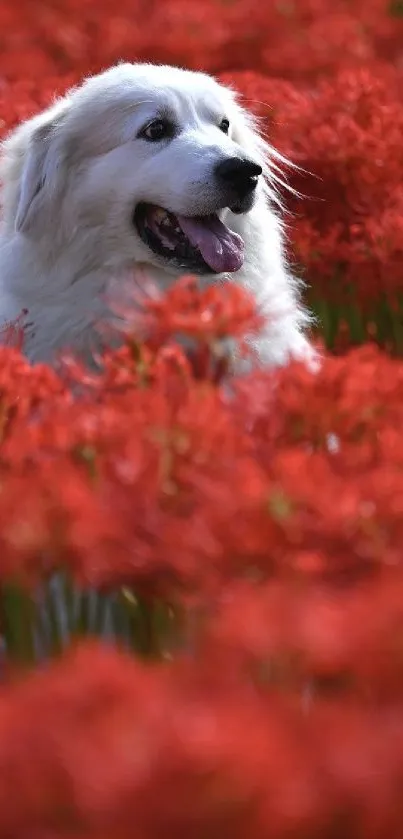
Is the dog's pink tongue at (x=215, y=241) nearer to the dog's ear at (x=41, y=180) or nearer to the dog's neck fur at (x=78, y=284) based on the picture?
the dog's neck fur at (x=78, y=284)

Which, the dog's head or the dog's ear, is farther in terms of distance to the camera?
the dog's ear

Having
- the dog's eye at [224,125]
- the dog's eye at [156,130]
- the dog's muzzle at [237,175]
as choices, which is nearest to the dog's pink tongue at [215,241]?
the dog's muzzle at [237,175]

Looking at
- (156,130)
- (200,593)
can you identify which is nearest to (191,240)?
(156,130)

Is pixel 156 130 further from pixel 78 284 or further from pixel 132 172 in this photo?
pixel 78 284

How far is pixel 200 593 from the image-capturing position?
155 centimetres

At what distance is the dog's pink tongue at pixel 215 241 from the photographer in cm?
386

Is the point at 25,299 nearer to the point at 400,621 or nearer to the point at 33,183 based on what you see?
the point at 33,183

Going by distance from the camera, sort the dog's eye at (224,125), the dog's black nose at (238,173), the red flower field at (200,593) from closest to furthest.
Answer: the red flower field at (200,593)
the dog's black nose at (238,173)
the dog's eye at (224,125)

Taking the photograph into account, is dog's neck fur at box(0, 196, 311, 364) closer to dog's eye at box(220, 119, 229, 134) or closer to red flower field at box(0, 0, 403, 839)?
dog's eye at box(220, 119, 229, 134)

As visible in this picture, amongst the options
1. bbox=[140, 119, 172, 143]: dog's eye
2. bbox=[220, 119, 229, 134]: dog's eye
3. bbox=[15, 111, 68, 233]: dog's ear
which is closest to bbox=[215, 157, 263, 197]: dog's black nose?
bbox=[140, 119, 172, 143]: dog's eye

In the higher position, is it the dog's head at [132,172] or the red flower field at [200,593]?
the red flower field at [200,593]

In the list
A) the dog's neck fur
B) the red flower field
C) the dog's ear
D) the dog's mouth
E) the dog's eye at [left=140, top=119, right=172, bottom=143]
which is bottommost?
the dog's neck fur

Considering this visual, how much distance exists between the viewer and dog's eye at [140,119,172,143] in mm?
3986

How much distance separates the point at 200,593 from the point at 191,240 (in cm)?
249
